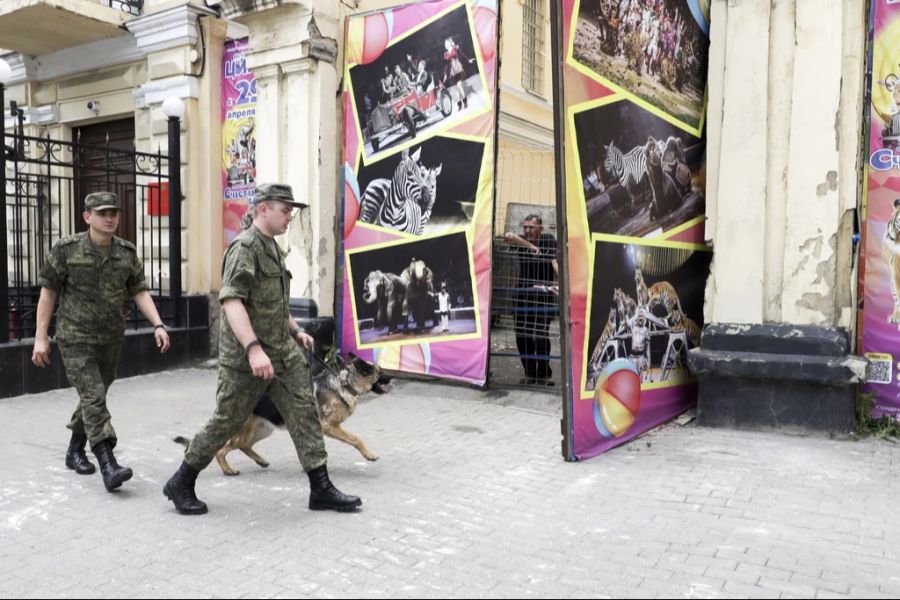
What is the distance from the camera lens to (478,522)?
4.38 m

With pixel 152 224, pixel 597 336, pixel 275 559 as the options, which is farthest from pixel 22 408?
pixel 597 336

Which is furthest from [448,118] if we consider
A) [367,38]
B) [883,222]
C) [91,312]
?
[91,312]

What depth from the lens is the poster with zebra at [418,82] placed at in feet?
26.2

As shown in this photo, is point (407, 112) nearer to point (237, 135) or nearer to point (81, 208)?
point (237, 135)

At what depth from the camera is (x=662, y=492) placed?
4875 mm

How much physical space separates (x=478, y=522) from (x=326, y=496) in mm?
876

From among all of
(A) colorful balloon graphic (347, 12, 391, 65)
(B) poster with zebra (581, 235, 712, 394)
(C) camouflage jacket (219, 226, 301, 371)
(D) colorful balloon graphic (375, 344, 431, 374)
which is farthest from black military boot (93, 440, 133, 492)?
(A) colorful balloon graphic (347, 12, 391, 65)

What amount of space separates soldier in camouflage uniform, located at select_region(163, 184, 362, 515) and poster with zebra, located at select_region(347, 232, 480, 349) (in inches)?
139

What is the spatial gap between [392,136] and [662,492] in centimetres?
511

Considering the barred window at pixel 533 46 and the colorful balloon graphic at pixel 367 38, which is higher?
the barred window at pixel 533 46

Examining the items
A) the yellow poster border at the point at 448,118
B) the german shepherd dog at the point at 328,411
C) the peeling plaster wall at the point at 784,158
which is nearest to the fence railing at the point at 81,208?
the yellow poster border at the point at 448,118

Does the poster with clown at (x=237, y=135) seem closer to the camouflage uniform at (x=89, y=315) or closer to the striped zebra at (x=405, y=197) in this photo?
the striped zebra at (x=405, y=197)

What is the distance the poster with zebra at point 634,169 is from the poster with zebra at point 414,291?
2.18 m

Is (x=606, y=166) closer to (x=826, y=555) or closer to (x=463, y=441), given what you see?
(x=463, y=441)
